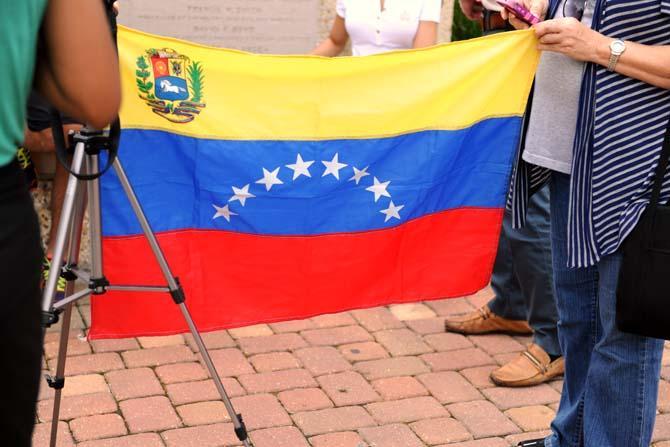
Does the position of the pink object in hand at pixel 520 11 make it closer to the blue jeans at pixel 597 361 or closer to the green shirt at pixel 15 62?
the blue jeans at pixel 597 361

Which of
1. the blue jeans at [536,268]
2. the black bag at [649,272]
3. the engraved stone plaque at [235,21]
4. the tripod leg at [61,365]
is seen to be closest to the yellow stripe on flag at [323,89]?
the tripod leg at [61,365]

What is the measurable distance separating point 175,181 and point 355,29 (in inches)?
82.3

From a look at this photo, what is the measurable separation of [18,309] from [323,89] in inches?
72.9

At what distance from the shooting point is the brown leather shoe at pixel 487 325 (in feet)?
15.6

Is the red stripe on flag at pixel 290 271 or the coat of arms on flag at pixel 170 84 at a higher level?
the coat of arms on flag at pixel 170 84

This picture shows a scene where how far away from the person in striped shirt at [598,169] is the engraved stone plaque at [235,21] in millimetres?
2550

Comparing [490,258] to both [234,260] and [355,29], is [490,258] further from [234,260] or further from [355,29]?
[355,29]

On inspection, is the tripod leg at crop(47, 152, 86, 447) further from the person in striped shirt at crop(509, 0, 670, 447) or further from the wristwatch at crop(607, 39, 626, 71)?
the wristwatch at crop(607, 39, 626, 71)

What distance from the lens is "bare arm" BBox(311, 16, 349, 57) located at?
5.28 metres

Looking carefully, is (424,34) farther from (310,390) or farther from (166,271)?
(166,271)

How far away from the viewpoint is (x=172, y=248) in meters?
3.38

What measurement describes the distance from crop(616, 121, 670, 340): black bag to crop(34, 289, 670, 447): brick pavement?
1.12 meters

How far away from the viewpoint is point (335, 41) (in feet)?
17.5

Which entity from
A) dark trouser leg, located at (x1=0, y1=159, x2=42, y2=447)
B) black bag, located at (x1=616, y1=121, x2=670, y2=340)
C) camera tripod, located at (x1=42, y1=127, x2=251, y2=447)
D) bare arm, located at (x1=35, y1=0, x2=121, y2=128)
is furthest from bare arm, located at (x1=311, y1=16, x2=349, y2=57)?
dark trouser leg, located at (x1=0, y1=159, x2=42, y2=447)
